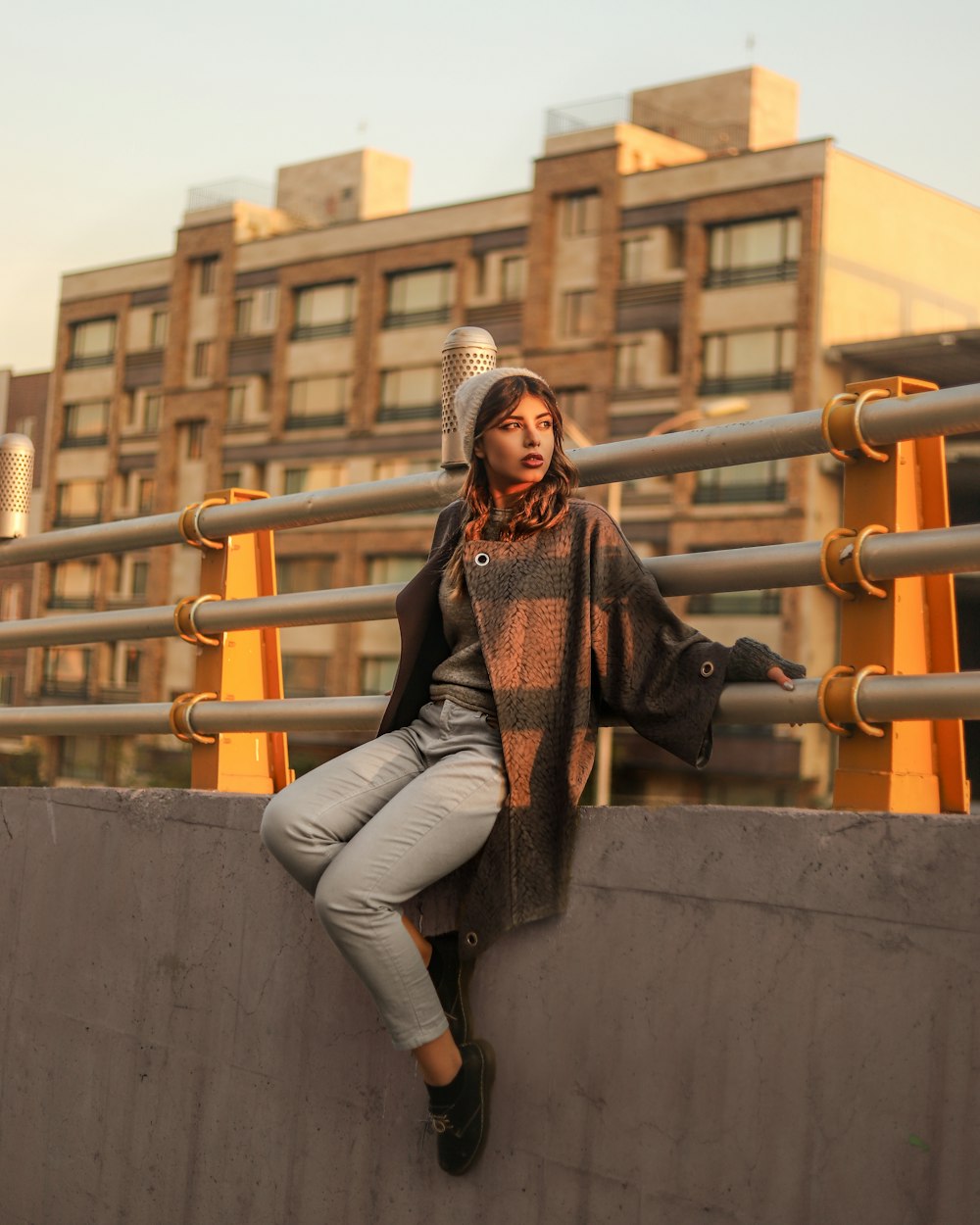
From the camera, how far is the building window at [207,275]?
2298 inches

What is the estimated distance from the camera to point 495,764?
11.1 ft

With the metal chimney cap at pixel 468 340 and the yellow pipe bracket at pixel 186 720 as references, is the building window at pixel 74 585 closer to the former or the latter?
the yellow pipe bracket at pixel 186 720

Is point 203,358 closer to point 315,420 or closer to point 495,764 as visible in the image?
point 315,420

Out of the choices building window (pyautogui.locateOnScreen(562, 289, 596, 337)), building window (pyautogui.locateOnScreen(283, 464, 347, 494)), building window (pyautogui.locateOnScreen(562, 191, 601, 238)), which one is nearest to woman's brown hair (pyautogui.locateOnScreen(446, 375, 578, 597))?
building window (pyautogui.locateOnScreen(562, 289, 596, 337))

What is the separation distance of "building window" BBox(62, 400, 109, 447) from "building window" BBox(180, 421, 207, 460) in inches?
166

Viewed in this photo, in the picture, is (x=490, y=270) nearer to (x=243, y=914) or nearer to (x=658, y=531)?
(x=658, y=531)

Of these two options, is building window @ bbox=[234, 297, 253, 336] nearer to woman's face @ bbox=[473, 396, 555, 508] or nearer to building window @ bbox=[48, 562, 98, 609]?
building window @ bbox=[48, 562, 98, 609]

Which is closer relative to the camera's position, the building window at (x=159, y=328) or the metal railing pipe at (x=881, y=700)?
the metal railing pipe at (x=881, y=700)

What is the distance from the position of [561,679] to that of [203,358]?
5699 cm

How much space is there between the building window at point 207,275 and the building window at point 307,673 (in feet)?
47.2

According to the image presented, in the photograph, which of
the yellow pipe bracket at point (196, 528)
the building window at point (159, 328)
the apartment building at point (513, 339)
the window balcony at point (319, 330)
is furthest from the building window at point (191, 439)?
the yellow pipe bracket at point (196, 528)

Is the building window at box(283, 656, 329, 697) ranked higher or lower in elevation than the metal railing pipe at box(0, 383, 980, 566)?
higher

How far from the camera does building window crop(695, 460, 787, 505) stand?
141ft

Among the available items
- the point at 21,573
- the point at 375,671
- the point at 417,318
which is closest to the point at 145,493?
the point at 21,573
